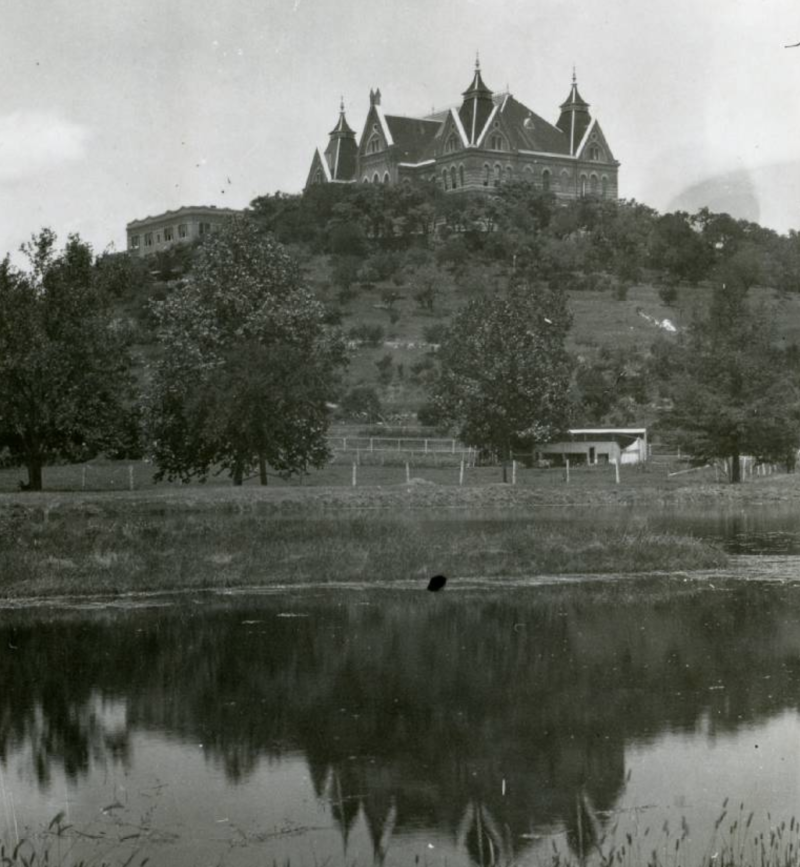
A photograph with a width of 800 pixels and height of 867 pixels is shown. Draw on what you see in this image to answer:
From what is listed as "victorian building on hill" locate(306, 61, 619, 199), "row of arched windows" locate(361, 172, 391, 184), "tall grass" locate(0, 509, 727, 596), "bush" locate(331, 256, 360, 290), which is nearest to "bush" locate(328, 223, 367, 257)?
"bush" locate(331, 256, 360, 290)

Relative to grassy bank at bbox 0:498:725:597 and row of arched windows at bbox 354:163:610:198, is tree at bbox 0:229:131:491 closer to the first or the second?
grassy bank at bbox 0:498:725:597

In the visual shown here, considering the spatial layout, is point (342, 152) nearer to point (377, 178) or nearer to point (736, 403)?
point (377, 178)

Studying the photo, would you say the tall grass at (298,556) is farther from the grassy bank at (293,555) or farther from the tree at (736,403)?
the tree at (736,403)

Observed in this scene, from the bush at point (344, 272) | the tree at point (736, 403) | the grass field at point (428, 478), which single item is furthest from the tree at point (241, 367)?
the bush at point (344, 272)

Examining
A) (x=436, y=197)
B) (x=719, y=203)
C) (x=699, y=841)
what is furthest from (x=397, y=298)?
(x=699, y=841)

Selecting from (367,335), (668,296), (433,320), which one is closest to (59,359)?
(367,335)

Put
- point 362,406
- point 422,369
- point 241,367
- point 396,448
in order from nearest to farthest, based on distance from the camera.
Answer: point 241,367, point 396,448, point 362,406, point 422,369
